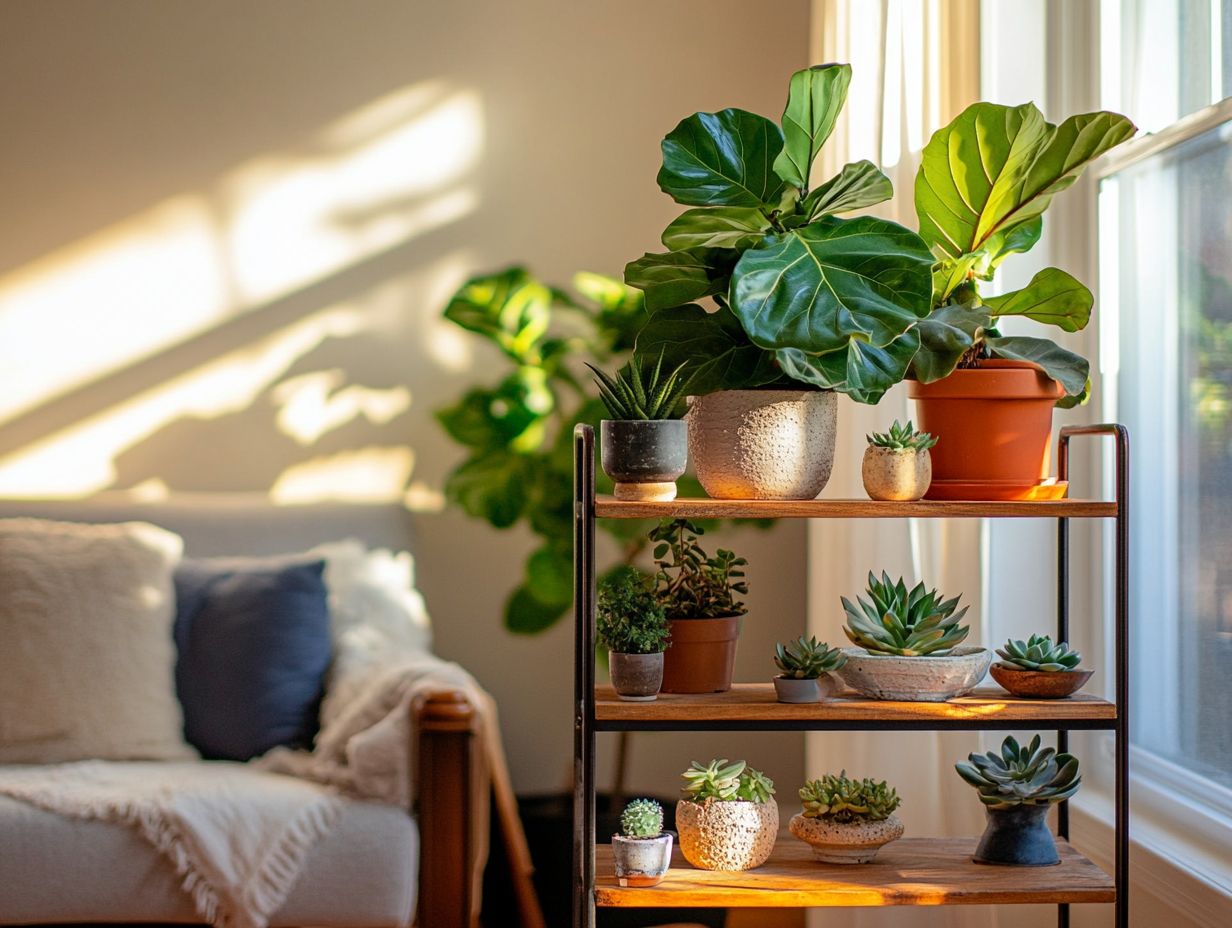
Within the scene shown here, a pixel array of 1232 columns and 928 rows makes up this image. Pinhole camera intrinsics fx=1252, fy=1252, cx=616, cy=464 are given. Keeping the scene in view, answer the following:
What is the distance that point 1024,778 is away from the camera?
1664mm

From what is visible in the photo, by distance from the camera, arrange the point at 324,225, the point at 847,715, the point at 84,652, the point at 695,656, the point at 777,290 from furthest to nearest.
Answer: the point at 324,225 → the point at 84,652 → the point at 695,656 → the point at 847,715 → the point at 777,290

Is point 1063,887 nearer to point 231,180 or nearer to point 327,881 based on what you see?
point 327,881

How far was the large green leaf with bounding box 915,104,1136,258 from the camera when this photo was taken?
1538mm

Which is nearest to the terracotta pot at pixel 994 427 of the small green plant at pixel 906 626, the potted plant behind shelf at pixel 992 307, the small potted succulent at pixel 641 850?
the potted plant behind shelf at pixel 992 307

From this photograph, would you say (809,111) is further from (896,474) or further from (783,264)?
(896,474)

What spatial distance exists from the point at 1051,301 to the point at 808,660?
58 centimetres

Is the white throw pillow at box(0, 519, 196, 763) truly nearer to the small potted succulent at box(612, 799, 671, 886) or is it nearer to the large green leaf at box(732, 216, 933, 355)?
the small potted succulent at box(612, 799, 671, 886)

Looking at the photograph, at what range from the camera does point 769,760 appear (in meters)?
3.21

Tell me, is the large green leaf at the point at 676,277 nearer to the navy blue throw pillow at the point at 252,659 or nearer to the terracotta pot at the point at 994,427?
the terracotta pot at the point at 994,427

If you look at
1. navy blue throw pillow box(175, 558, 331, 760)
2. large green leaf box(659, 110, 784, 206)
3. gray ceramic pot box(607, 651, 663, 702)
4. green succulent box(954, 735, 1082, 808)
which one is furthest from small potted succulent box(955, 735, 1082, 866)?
navy blue throw pillow box(175, 558, 331, 760)

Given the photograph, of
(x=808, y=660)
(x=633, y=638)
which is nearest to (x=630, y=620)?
(x=633, y=638)

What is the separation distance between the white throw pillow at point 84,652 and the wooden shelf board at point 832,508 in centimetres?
139

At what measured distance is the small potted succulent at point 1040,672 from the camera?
1.62 meters

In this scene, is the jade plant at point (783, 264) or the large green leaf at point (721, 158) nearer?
the jade plant at point (783, 264)
